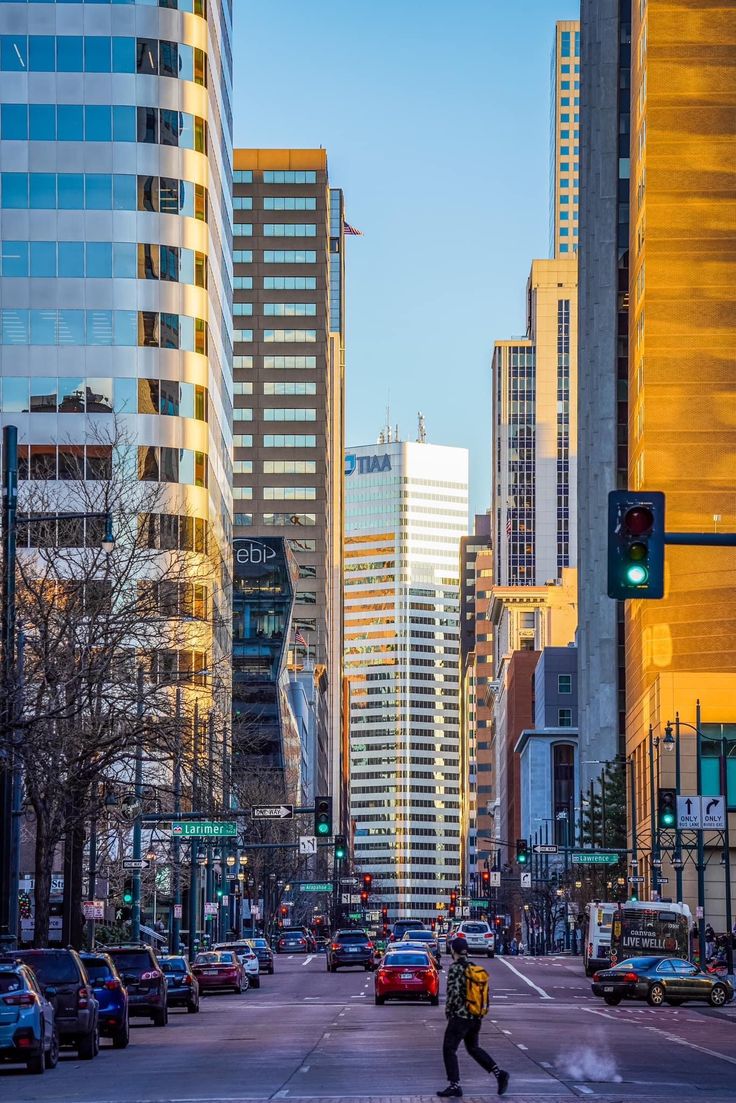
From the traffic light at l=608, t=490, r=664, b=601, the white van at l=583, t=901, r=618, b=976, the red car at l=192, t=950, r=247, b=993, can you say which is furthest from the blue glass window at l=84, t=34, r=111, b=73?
the traffic light at l=608, t=490, r=664, b=601

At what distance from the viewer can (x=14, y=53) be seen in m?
87.3

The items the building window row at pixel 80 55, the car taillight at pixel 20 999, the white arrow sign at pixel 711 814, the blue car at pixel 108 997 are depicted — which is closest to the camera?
the car taillight at pixel 20 999

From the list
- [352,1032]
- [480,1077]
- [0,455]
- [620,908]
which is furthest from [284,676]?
[480,1077]

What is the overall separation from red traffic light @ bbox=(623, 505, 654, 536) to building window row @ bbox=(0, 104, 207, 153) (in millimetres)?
71241

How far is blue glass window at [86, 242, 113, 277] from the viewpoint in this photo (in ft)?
286

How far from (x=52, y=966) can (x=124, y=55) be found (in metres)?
64.1

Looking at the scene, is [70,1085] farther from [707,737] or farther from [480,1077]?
[707,737]

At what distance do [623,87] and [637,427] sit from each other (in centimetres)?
4380

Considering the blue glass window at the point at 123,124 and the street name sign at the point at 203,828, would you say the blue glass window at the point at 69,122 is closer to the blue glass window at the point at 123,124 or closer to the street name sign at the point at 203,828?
the blue glass window at the point at 123,124

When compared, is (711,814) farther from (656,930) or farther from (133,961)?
(133,961)

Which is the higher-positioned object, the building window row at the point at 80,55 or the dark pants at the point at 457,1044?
the building window row at the point at 80,55

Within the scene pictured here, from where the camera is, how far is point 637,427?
380ft

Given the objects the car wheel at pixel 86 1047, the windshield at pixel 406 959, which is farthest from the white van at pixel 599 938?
the car wheel at pixel 86 1047

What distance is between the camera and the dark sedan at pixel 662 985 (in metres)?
53.9
